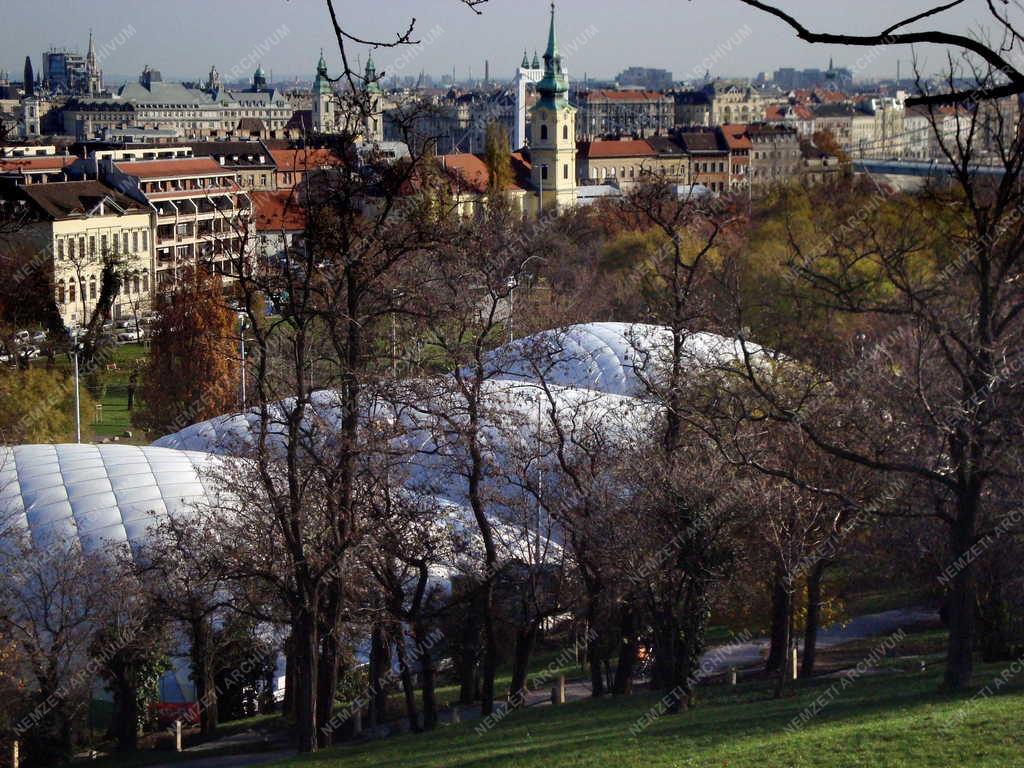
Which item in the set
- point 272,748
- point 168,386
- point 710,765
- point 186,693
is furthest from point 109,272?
point 710,765

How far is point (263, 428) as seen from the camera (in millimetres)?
12945

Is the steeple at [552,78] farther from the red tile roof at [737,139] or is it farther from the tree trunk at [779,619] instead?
the tree trunk at [779,619]

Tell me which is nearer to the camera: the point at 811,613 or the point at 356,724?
the point at 356,724

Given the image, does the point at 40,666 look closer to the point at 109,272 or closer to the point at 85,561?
the point at 85,561

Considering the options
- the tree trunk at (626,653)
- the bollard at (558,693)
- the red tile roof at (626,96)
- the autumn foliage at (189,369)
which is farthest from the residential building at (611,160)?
the tree trunk at (626,653)

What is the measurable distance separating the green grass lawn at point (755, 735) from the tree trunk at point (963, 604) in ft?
0.72

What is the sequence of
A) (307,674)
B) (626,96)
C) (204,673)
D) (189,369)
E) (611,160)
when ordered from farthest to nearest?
(626,96) → (611,160) → (189,369) → (204,673) → (307,674)

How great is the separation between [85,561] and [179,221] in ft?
160

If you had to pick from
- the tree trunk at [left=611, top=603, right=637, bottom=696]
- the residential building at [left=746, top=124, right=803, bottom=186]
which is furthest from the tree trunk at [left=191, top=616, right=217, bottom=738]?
the residential building at [left=746, top=124, right=803, bottom=186]

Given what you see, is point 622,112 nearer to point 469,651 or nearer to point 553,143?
point 553,143

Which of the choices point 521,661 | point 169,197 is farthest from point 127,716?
point 169,197

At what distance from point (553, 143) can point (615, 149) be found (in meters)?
13.7

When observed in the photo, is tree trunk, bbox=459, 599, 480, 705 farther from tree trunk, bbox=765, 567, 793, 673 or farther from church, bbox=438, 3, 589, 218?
church, bbox=438, 3, 589, 218

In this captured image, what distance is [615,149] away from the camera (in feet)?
347
